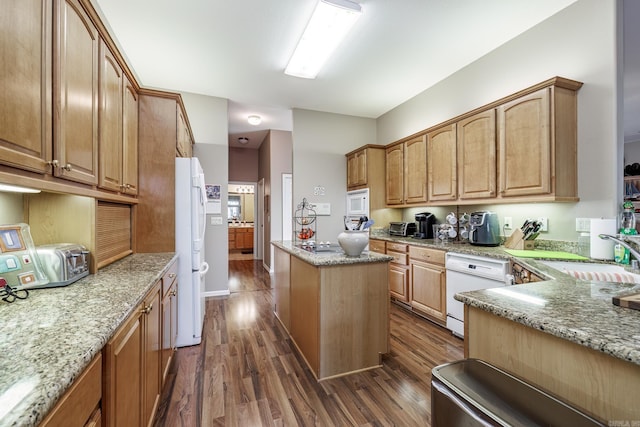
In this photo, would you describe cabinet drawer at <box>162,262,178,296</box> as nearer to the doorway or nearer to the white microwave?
the white microwave

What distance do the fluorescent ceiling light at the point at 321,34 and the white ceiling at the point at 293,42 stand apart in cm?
9

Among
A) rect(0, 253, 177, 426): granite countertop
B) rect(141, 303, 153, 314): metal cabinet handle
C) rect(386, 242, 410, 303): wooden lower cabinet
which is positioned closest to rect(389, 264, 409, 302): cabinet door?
rect(386, 242, 410, 303): wooden lower cabinet

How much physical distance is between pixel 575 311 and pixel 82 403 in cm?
141

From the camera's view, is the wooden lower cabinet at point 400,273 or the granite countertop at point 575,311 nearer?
the granite countertop at point 575,311

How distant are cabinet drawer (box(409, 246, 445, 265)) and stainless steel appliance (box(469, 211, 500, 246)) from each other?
1.26 ft

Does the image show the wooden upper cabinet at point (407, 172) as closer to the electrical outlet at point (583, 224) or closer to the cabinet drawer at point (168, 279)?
the electrical outlet at point (583, 224)

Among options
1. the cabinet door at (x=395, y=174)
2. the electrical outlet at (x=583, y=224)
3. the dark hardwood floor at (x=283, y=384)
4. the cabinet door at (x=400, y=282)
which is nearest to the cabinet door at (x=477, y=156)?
the electrical outlet at (x=583, y=224)

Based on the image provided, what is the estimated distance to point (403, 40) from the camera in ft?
8.70

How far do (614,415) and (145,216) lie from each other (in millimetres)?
2827

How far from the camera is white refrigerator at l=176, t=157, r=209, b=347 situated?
2.41 m

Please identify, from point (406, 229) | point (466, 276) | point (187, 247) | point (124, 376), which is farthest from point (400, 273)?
point (124, 376)

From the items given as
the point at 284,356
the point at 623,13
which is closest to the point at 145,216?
the point at 284,356

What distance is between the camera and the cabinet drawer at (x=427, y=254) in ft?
9.11

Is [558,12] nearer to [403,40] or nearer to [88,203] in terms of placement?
[403,40]
